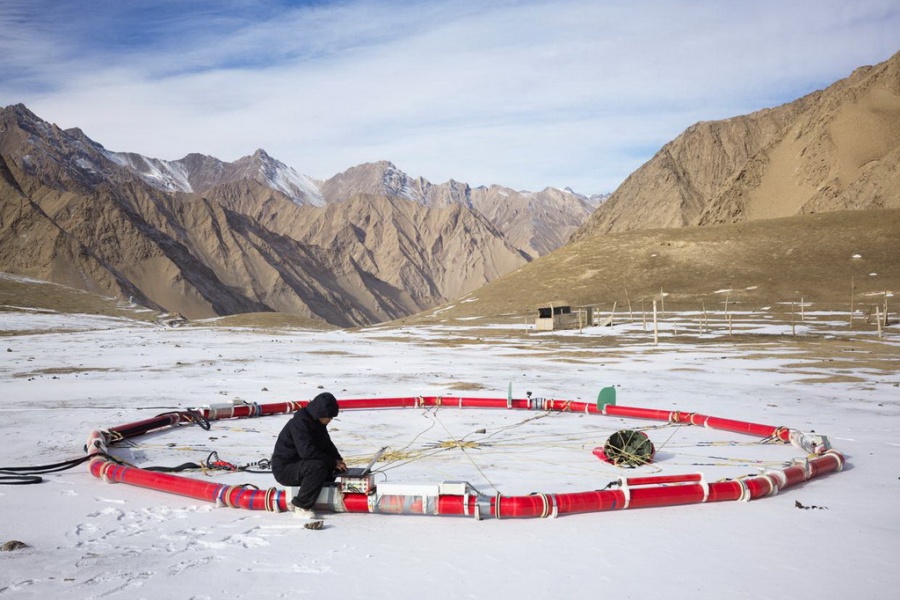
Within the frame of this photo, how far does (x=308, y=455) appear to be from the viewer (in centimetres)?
802

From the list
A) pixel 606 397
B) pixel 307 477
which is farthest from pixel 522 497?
pixel 606 397

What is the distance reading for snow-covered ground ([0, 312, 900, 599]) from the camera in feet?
20.0

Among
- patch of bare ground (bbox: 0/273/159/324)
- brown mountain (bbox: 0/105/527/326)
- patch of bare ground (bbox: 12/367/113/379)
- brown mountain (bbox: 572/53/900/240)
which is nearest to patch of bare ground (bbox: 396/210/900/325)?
brown mountain (bbox: 572/53/900/240)

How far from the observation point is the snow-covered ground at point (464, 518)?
610cm

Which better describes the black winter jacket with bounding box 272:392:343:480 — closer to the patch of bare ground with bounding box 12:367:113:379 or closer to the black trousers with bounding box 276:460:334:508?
the black trousers with bounding box 276:460:334:508

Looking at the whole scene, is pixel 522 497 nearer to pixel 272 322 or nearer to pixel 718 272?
pixel 718 272

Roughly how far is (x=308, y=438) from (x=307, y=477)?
42cm

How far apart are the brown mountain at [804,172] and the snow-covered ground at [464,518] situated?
265ft

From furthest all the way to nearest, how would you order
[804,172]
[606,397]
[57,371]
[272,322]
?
[804,172]
[272,322]
[57,371]
[606,397]

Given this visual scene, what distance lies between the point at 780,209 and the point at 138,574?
358ft

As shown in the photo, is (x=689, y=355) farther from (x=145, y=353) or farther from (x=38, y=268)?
(x=38, y=268)

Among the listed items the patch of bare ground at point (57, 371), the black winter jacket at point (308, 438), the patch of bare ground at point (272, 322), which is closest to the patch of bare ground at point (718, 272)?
the patch of bare ground at point (272, 322)

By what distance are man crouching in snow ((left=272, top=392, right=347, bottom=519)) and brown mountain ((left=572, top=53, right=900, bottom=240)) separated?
9239 centimetres

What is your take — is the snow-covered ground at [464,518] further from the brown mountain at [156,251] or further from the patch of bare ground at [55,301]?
the brown mountain at [156,251]
